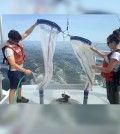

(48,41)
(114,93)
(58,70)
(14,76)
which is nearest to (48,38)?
(48,41)

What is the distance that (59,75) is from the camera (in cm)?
425

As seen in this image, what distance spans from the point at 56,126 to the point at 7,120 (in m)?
0.17

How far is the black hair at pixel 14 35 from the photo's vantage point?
1758 mm

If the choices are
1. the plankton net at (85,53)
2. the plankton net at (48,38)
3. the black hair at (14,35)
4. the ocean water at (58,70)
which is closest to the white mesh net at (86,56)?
the plankton net at (85,53)

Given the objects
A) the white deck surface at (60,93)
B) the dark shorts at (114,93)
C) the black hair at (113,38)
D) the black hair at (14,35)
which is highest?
the black hair at (14,35)

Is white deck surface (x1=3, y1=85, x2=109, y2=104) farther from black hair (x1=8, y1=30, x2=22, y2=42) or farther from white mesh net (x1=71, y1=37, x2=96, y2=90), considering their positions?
black hair (x1=8, y1=30, x2=22, y2=42)

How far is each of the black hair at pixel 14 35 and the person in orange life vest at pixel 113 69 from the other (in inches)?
27.9

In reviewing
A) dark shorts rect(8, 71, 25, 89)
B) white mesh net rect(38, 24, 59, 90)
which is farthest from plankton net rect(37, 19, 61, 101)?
dark shorts rect(8, 71, 25, 89)

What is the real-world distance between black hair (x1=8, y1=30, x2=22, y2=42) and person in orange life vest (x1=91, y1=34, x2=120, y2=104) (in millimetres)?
709

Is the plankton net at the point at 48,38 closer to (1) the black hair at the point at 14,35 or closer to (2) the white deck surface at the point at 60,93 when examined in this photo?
(1) the black hair at the point at 14,35

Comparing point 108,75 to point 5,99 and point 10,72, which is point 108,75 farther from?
point 5,99

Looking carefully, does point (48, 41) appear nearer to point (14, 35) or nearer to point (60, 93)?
point (14, 35)

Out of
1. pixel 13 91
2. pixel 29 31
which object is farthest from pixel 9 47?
pixel 13 91

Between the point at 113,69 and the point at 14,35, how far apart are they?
832 mm
